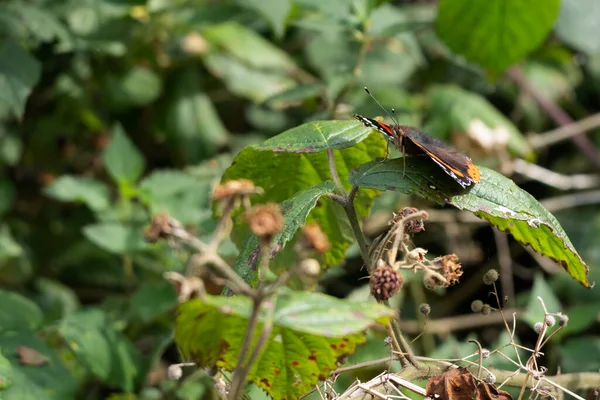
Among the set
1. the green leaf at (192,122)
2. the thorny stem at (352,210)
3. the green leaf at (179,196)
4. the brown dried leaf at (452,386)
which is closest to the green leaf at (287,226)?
the thorny stem at (352,210)

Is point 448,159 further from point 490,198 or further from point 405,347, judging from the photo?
point 405,347

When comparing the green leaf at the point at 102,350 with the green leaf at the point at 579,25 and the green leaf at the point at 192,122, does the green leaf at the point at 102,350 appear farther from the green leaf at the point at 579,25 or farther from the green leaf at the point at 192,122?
the green leaf at the point at 579,25

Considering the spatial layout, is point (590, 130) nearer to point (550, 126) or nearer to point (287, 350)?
point (550, 126)

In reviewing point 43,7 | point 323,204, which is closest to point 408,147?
point 323,204

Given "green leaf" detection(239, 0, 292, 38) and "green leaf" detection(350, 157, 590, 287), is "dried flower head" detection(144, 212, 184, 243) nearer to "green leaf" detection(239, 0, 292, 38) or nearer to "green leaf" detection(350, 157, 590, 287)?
"green leaf" detection(350, 157, 590, 287)

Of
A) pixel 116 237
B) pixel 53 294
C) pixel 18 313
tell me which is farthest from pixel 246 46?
pixel 18 313
